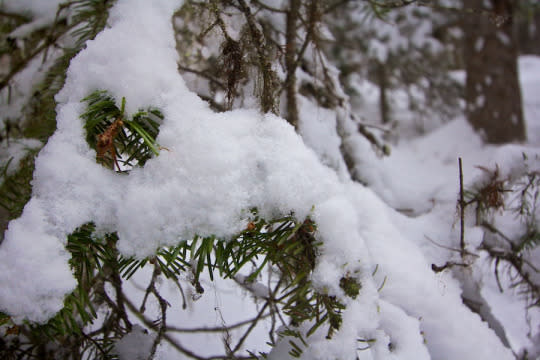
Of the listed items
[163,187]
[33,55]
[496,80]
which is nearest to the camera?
[163,187]

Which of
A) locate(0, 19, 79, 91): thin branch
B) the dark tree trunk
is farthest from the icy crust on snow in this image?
the dark tree trunk

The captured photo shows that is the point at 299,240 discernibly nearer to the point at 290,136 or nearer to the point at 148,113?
the point at 290,136

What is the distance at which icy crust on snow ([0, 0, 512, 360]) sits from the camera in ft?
1.62

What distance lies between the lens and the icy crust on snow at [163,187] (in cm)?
49

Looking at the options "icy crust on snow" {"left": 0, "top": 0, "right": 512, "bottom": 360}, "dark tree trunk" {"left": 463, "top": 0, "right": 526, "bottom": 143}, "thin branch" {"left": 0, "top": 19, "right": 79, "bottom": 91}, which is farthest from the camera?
"dark tree trunk" {"left": 463, "top": 0, "right": 526, "bottom": 143}

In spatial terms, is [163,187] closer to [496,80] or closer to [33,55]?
[33,55]

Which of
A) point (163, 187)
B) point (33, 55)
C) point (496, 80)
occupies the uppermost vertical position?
point (33, 55)

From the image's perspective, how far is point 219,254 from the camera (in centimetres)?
53

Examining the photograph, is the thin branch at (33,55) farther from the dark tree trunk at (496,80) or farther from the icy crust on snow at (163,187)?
the dark tree trunk at (496,80)

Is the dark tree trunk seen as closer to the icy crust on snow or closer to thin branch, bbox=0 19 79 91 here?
the icy crust on snow

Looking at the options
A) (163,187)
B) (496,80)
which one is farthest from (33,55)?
(496,80)

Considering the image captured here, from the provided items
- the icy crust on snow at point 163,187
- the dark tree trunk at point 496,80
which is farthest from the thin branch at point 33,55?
the dark tree trunk at point 496,80

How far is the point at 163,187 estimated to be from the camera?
523mm

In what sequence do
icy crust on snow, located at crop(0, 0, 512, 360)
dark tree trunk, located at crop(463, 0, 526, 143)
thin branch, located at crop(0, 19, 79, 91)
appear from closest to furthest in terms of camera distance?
1. icy crust on snow, located at crop(0, 0, 512, 360)
2. thin branch, located at crop(0, 19, 79, 91)
3. dark tree trunk, located at crop(463, 0, 526, 143)
